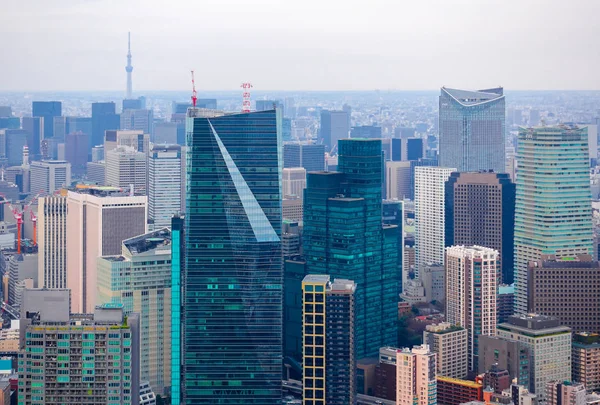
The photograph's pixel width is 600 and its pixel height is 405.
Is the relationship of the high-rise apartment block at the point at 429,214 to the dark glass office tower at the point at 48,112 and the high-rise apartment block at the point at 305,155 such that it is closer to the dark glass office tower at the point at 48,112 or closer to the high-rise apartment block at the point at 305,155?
the high-rise apartment block at the point at 305,155

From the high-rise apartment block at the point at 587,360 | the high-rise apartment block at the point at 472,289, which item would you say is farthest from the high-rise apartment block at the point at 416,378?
the high-rise apartment block at the point at 472,289

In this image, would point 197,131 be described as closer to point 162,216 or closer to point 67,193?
point 162,216

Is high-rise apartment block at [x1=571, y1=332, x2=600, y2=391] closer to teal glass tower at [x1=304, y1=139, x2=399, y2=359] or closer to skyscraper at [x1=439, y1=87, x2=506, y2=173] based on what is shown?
teal glass tower at [x1=304, y1=139, x2=399, y2=359]

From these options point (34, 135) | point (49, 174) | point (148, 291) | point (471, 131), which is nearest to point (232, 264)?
point (148, 291)

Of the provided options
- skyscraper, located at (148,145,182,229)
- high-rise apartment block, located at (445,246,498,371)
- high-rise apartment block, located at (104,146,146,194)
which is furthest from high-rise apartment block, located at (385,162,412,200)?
high-rise apartment block, located at (445,246,498,371)

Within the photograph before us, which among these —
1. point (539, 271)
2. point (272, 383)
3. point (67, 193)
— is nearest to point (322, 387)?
point (272, 383)

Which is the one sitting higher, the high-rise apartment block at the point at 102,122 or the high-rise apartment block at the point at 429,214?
the high-rise apartment block at the point at 102,122
